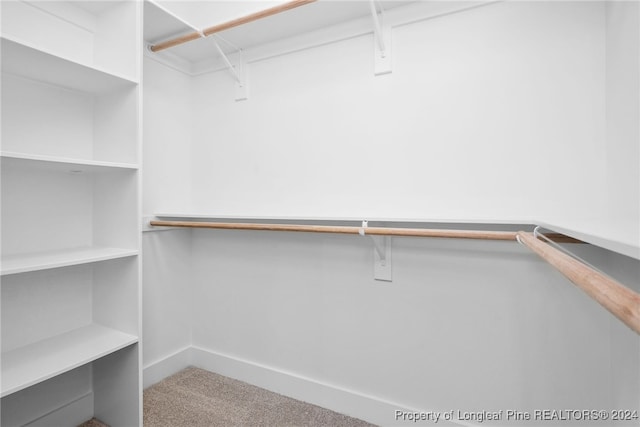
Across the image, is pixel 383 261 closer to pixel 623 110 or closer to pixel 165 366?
pixel 623 110

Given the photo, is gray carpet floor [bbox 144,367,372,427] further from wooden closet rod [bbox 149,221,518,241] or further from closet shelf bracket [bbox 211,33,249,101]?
closet shelf bracket [bbox 211,33,249,101]

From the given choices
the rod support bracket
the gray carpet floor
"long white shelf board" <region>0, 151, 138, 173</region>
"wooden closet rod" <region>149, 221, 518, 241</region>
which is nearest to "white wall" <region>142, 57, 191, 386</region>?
the gray carpet floor

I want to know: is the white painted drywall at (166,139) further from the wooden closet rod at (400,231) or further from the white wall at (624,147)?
A: the white wall at (624,147)

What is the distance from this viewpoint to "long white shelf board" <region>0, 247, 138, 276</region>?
113 centimetres

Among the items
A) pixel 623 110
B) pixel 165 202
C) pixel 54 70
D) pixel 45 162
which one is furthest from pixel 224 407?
pixel 623 110

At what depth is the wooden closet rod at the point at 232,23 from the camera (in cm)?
143

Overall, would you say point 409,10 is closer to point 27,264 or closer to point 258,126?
point 258,126

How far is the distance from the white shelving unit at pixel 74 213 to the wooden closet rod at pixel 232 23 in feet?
0.91

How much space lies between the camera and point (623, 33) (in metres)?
1.06

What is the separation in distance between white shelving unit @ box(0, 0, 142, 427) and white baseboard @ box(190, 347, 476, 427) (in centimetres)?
59

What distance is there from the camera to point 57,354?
132cm

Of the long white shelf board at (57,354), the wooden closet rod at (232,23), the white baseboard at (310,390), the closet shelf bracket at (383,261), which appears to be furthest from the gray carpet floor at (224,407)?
the wooden closet rod at (232,23)

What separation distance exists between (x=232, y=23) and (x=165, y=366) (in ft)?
6.57

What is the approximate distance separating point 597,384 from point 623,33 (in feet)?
4.18
